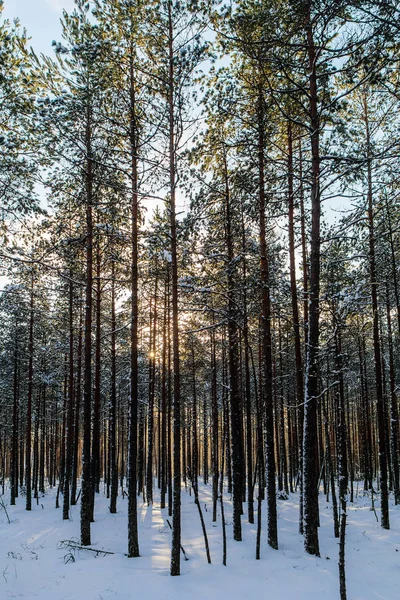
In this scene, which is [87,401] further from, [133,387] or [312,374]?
[312,374]

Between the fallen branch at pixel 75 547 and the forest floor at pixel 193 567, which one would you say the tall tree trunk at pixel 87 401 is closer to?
the fallen branch at pixel 75 547

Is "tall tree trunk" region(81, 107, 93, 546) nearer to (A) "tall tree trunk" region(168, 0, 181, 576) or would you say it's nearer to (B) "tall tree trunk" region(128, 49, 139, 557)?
(B) "tall tree trunk" region(128, 49, 139, 557)

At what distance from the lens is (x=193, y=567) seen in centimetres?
939

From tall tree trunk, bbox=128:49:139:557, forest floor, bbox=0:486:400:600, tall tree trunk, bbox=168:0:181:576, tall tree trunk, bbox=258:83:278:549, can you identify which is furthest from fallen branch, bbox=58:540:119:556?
tall tree trunk, bbox=258:83:278:549

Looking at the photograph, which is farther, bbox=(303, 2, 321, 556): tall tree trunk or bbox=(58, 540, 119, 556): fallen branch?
bbox=(58, 540, 119, 556): fallen branch

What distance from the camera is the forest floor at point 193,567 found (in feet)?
24.9

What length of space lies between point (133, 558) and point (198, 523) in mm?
6069

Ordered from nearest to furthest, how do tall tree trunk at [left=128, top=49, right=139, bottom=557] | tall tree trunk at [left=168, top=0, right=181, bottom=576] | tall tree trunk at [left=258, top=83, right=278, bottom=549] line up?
tall tree trunk at [left=168, top=0, right=181, bottom=576] → tall tree trunk at [left=128, top=49, right=139, bottom=557] → tall tree trunk at [left=258, top=83, right=278, bottom=549]

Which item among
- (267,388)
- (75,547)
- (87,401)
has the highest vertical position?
(267,388)

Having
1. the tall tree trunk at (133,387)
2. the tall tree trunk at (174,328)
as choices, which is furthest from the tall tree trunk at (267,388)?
the tall tree trunk at (133,387)

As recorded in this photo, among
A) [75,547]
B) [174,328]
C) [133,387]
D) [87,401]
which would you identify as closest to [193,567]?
[75,547]

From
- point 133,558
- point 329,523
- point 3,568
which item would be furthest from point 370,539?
point 3,568

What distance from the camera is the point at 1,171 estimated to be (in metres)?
8.06

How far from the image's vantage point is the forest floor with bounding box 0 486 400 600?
24.9 ft
